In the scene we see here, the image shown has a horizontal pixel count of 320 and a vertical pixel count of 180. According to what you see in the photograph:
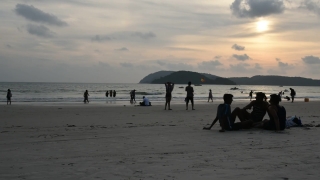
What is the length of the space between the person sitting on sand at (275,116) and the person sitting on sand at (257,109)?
0.27 metres

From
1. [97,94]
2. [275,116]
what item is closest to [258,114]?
[275,116]

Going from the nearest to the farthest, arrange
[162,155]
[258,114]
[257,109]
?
[162,155], [257,109], [258,114]

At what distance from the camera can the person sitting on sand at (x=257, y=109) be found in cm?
952

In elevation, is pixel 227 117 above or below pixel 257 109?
below

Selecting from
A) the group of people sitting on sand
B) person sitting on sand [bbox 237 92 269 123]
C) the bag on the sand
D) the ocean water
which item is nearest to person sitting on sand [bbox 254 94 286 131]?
the group of people sitting on sand

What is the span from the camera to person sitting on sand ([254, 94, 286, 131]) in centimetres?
914

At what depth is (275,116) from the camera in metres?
9.19

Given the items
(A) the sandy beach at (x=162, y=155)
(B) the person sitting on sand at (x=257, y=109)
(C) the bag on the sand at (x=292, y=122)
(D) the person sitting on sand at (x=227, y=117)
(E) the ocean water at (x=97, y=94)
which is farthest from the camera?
(E) the ocean water at (x=97, y=94)

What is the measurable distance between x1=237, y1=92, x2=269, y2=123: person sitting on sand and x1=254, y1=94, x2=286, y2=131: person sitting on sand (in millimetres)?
272

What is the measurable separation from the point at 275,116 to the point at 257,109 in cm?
60

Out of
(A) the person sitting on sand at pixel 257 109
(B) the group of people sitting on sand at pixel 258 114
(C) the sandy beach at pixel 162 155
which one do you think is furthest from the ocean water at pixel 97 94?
(C) the sandy beach at pixel 162 155

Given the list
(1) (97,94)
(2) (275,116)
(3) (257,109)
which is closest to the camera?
(2) (275,116)

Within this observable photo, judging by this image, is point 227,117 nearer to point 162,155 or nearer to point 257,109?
point 257,109

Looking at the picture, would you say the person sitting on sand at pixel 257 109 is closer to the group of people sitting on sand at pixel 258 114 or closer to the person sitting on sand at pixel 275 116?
the group of people sitting on sand at pixel 258 114
